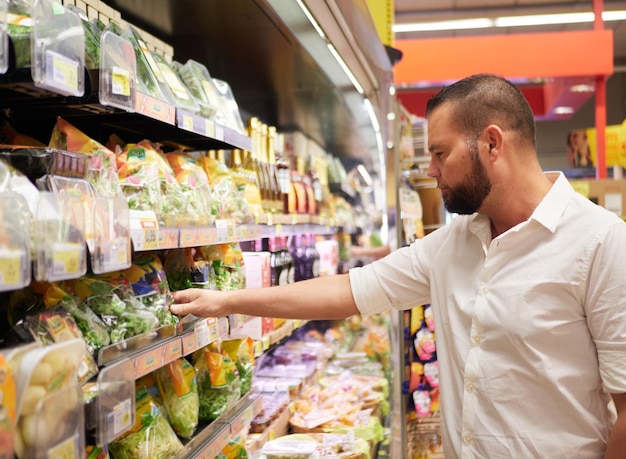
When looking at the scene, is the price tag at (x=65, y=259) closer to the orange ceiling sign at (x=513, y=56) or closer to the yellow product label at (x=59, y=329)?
the yellow product label at (x=59, y=329)

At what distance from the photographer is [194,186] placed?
214cm

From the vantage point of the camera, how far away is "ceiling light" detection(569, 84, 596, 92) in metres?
7.59

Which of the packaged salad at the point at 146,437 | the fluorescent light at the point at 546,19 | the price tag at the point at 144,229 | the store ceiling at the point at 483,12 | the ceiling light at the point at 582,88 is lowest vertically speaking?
the packaged salad at the point at 146,437

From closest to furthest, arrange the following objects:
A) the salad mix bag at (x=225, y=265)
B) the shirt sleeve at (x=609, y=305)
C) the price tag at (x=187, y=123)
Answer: the shirt sleeve at (x=609, y=305) → the price tag at (x=187, y=123) → the salad mix bag at (x=225, y=265)

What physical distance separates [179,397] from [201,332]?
0.72ft

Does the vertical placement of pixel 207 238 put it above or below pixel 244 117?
below

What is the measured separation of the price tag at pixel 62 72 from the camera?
Answer: 1.20m

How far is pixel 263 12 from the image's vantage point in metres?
2.82

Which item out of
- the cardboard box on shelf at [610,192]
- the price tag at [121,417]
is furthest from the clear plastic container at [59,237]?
the cardboard box on shelf at [610,192]

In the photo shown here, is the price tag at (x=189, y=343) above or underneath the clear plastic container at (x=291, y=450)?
above

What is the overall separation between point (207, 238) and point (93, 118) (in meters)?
0.49

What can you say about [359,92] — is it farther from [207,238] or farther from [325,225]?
[207,238]

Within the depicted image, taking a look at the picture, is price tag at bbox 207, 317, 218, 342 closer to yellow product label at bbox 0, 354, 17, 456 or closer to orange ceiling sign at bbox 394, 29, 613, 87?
yellow product label at bbox 0, 354, 17, 456

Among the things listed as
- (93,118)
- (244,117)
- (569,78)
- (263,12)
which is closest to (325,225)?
(244,117)
